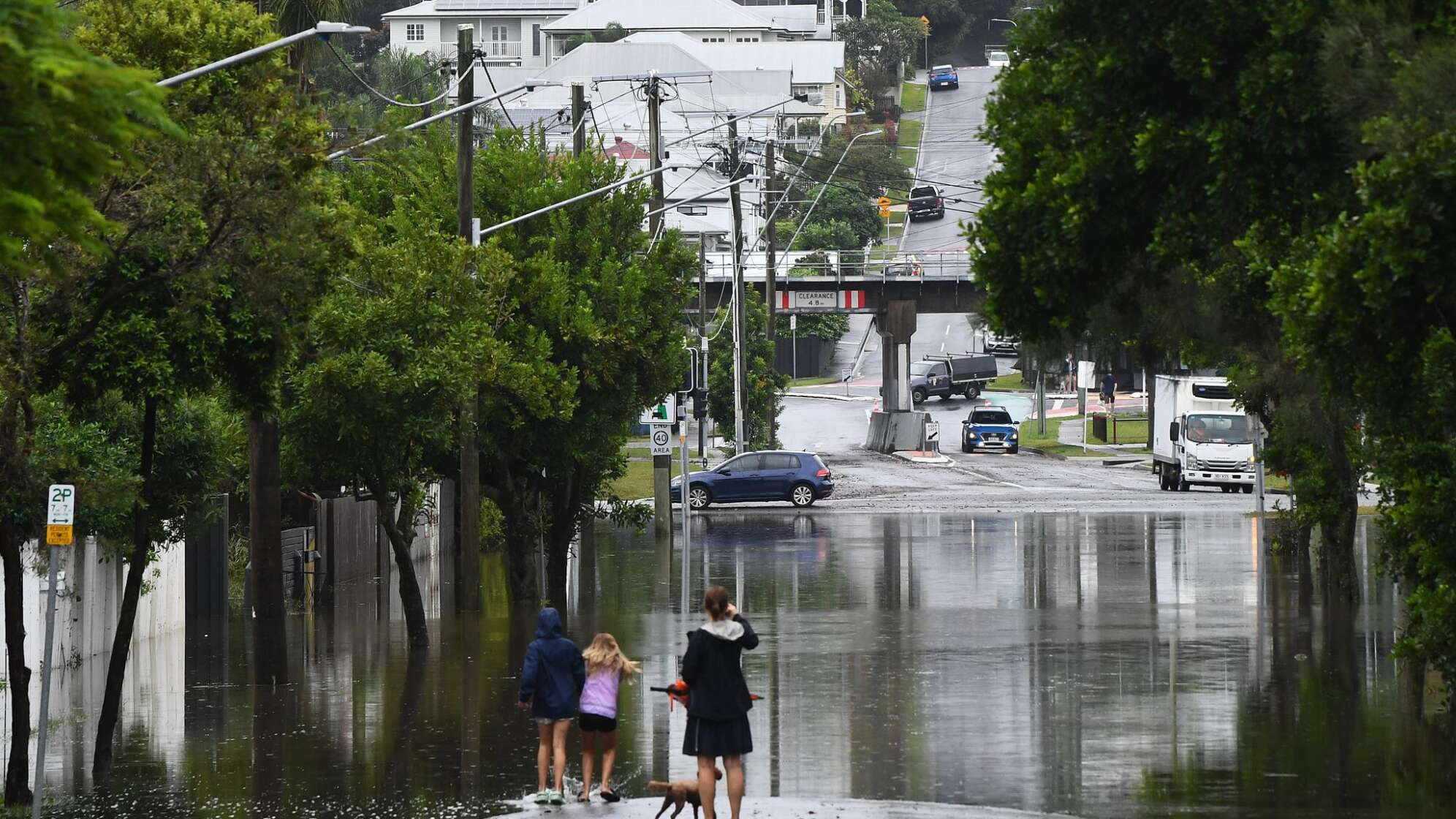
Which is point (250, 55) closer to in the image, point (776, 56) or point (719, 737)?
point (719, 737)

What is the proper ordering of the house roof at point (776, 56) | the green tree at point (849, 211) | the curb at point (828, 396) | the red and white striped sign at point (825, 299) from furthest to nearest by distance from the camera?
the house roof at point (776, 56) → the green tree at point (849, 211) → the curb at point (828, 396) → the red and white striped sign at point (825, 299)

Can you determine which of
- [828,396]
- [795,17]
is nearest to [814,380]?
[828,396]

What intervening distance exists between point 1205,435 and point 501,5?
97.5 m

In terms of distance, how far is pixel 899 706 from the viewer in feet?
53.8

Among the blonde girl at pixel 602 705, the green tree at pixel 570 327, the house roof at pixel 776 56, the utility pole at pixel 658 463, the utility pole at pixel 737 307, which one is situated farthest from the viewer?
the house roof at pixel 776 56

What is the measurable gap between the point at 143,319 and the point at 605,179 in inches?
624

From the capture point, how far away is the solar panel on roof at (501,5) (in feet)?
442

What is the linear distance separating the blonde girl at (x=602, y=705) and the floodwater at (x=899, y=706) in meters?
0.73

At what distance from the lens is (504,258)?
2366 cm

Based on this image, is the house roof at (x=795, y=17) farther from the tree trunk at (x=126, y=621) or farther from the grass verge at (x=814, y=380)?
the tree trunk at (x=126, y=621)

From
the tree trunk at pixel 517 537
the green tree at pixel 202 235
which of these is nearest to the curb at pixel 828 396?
the tree trunk at pixel 517 537

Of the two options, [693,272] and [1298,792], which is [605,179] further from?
[1298,792]

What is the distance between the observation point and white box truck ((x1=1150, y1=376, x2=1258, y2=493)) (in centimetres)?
4816

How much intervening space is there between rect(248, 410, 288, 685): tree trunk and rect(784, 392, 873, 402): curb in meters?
65.7
